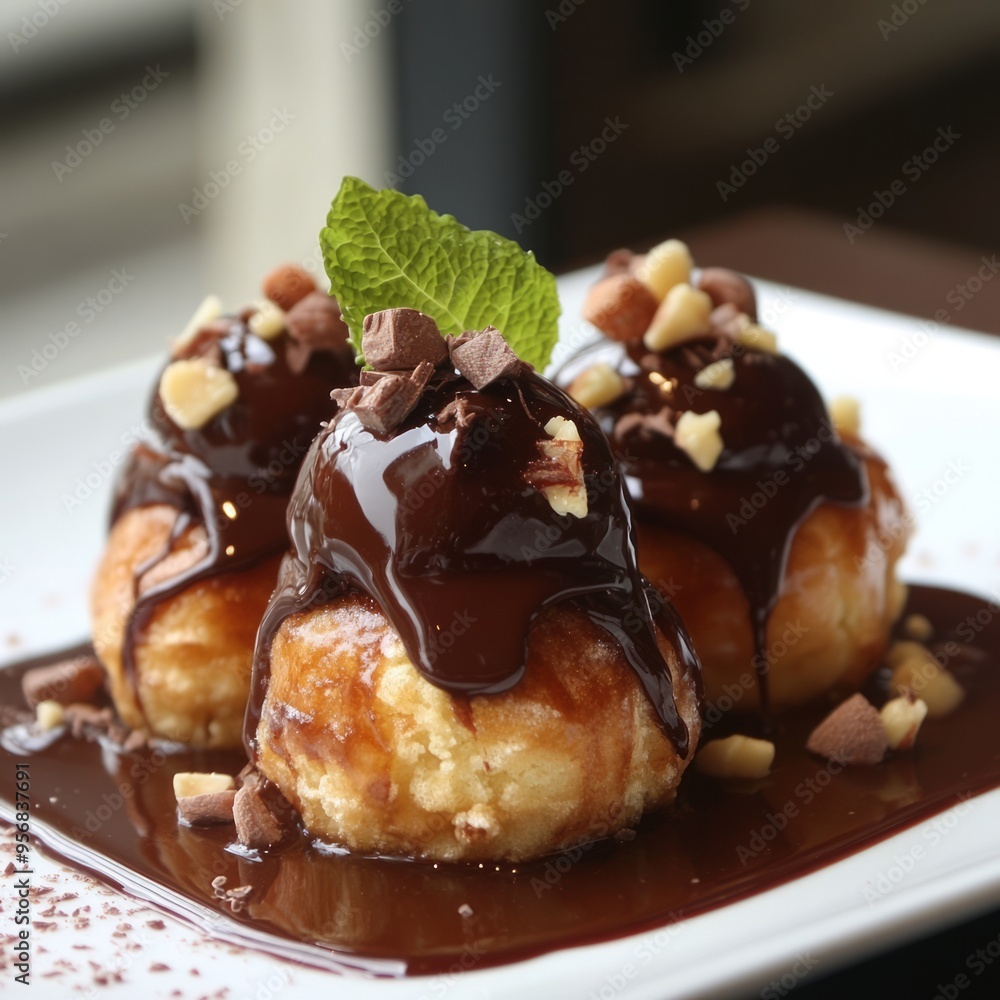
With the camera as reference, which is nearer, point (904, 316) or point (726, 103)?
point (904, 316)

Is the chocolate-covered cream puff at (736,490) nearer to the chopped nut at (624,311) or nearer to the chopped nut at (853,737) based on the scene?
the chopped nut at (624,311)

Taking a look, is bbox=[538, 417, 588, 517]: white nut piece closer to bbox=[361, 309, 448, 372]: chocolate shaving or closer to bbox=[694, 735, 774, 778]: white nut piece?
bbox=[361, 309, 448, 372]: chocolate shaving

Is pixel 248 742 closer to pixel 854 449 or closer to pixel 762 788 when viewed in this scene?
pixel 762 788

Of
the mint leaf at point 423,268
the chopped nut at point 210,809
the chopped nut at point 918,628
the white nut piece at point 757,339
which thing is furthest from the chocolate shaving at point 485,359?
the chopped nut at point 918,628

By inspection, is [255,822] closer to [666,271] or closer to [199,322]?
[199,322]

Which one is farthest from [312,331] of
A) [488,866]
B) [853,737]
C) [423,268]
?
[853,737]

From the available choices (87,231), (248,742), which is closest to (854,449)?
(248,742)

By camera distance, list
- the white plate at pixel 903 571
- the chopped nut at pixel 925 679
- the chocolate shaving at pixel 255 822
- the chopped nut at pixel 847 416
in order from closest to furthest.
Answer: the white plate at pixel 903 571 → the chocolate shaving at pixel 255 822 → the chopped nut at pixel 925 679 → the chopped nut at pixel 847 416
